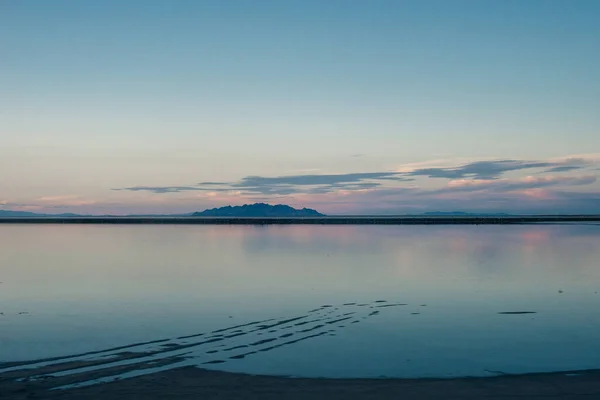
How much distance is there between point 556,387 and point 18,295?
2371 centimetres

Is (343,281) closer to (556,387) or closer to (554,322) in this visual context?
(554,322)

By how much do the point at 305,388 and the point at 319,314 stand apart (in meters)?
9.56

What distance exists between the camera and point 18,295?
89.2 feet

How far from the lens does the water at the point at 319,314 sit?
15156mm

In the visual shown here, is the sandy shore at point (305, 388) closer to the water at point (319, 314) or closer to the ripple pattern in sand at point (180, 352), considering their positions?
the ripple pattern in sand at point (180, 352)

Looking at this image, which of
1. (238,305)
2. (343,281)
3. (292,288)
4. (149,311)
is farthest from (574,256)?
(149,311)

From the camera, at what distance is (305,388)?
12406 mm

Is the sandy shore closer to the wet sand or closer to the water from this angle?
the wet sand

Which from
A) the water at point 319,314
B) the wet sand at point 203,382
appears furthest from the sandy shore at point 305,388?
the water at point 319,314

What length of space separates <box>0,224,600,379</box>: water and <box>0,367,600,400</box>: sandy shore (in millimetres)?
845

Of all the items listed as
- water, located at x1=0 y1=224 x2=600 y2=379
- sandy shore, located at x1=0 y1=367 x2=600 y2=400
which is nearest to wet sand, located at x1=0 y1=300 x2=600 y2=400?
sandy shore, located at x1=0 y1=367 x2=600 y2=400

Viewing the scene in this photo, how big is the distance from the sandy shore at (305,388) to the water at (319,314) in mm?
845

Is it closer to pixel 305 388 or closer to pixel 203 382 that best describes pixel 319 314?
pixel 305 388

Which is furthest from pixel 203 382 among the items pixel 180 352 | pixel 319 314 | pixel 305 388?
pixel 319 314
